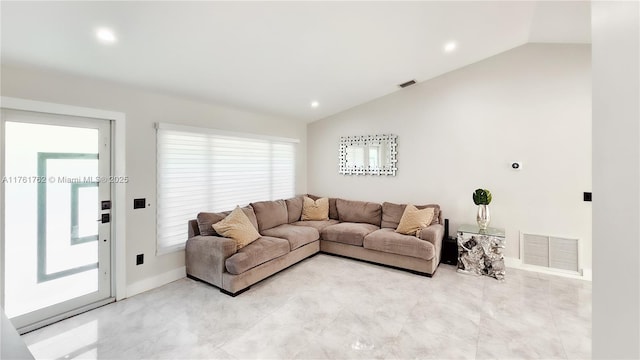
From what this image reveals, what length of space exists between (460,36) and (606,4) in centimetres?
318

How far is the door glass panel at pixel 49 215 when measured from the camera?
7.88ft

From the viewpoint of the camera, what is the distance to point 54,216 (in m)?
2.64

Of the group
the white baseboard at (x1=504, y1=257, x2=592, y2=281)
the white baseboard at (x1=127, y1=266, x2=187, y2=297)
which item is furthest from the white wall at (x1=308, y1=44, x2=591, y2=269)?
the white baseboard at (x1=127, y1=266, x2=187, y2=297)

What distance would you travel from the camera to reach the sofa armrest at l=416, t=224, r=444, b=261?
3.70m

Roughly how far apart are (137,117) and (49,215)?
126cm

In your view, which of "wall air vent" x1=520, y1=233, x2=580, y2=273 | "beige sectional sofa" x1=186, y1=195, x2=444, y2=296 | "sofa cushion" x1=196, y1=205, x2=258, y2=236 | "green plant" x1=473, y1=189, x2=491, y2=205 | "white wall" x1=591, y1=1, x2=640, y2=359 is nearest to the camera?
"white wall" x1=591, y1=1, x2=640, y2=359

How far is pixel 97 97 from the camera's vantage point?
9.27 ft

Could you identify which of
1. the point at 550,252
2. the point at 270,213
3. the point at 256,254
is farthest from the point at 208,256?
the point at 550,252

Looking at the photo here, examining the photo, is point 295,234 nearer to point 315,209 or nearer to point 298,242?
point 298,242

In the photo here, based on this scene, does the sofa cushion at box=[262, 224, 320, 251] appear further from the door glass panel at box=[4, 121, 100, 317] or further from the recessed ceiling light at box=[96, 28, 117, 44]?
the recessed ceiling light at box=[96, 28, 117, 44]

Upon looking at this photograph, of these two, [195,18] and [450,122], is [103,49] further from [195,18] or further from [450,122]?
[450,122]

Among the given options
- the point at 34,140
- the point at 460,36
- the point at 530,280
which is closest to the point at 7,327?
the point at 34,140

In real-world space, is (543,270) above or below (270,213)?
below

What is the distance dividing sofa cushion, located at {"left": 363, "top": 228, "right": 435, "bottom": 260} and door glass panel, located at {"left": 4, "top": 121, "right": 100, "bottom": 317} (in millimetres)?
3290
